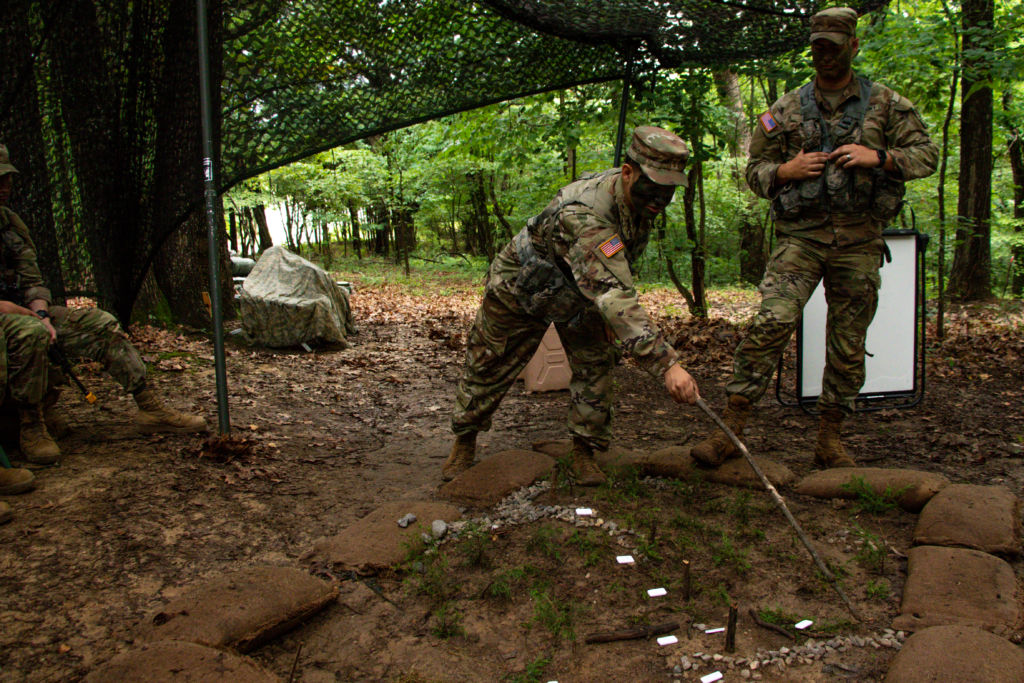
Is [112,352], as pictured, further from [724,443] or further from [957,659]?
[957,659]

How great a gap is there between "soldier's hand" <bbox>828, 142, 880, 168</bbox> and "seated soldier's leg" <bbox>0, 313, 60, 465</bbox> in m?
4.08

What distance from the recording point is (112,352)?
3.94 metres

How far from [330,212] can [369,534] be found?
17.4 metres

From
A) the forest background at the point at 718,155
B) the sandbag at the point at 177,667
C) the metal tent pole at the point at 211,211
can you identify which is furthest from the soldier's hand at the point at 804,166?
the sandbag at the point at 177,667

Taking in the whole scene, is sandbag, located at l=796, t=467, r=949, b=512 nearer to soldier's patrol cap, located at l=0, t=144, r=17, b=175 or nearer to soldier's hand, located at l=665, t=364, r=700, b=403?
soldier's hand, located at l=665, t=364, r=700, b=403

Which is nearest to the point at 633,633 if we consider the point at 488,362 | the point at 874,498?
the point at 874,498

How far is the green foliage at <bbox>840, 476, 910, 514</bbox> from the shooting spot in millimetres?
3010

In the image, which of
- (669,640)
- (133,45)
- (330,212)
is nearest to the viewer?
(669,640)

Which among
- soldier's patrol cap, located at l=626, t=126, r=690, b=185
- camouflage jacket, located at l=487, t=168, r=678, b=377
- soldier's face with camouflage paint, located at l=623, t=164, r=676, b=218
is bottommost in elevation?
camouflage jacket, located at l=487, t=168, r=678, b=377

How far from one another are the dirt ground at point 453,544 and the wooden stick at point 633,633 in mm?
45

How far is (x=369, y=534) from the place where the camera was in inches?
120

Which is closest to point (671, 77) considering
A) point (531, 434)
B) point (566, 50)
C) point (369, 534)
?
point (566, 50)

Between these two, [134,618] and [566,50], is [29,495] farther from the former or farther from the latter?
[566,50]

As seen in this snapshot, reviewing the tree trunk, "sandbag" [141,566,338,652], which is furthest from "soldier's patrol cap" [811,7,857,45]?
the tree trunk
